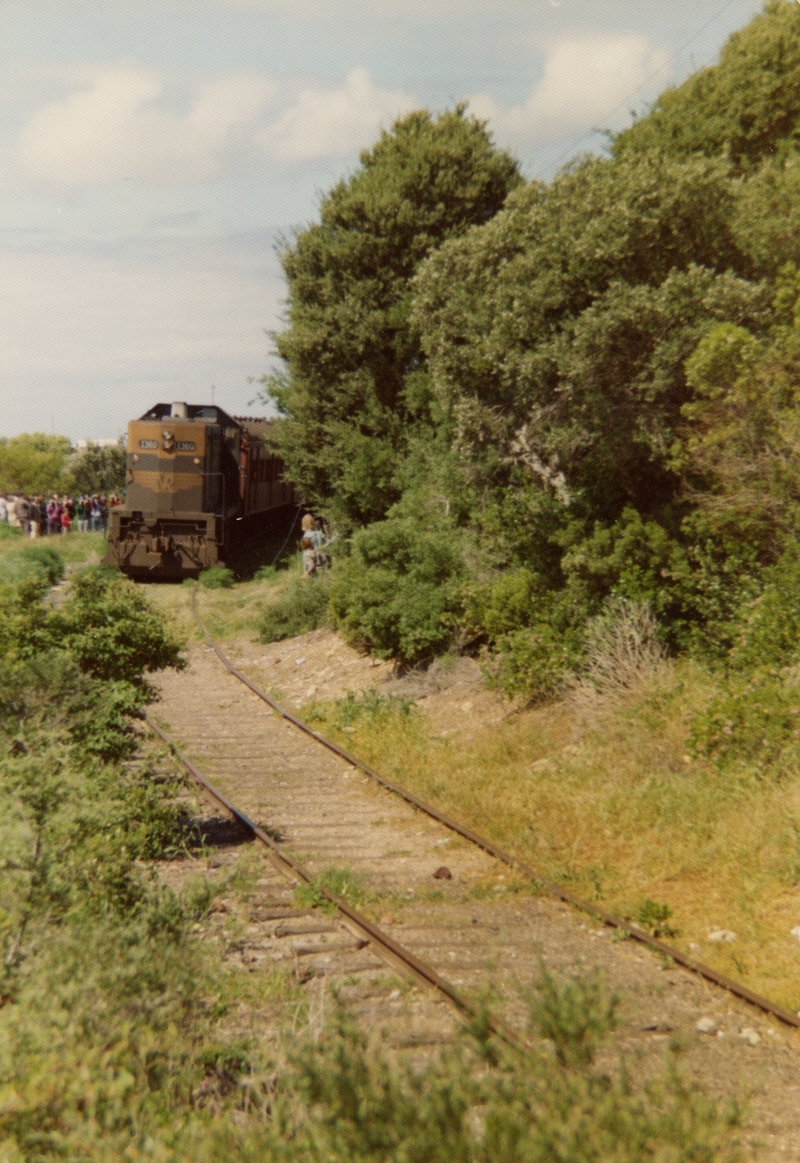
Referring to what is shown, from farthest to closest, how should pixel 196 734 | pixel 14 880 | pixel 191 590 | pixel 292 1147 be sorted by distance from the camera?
1. pixel 191 590
2. pixel 196 734
3. pixel 14 880
4. pixel 292 1147

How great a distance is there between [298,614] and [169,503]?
681 cm

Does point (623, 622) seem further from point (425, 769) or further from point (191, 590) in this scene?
point (191, 590)

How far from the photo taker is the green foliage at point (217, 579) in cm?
2644

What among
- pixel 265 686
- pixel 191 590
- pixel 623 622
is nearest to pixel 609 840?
pixel 623 622

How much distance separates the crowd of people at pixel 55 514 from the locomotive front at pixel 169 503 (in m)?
3.89

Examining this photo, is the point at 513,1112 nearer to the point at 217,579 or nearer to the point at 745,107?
the point at 745,107

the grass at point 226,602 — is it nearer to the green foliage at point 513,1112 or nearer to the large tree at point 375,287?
the large tree at point 375,287

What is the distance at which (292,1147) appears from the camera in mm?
3289

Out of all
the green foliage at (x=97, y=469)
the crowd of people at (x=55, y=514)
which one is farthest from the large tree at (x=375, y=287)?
the green foliage at (x=97, y=469)

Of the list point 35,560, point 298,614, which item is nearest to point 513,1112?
point 298,614

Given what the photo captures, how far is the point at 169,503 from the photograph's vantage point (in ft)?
86.4

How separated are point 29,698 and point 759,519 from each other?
7.88 metres

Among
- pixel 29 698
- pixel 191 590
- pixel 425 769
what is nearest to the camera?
pixel 29 698

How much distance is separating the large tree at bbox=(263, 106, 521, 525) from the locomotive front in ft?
9.34
